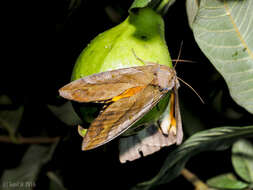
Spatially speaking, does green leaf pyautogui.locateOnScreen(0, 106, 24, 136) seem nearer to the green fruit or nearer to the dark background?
the dark background

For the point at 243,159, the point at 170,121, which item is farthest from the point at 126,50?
the point at 243,159

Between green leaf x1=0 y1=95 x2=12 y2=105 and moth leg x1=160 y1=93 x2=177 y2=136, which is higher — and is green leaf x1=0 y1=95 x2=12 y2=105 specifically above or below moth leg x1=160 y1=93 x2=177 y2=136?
below

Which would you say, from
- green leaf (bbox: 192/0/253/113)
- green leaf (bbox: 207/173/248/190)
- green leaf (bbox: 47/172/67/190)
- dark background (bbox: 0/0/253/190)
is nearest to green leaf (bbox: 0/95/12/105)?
dark background (bbox: 0/0/253/190)

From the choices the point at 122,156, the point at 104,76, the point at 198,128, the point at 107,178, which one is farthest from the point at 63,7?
the point at 107,178

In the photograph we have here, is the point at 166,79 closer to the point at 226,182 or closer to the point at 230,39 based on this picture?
the point at 230,39

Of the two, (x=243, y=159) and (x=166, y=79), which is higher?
(x=166, y=79)

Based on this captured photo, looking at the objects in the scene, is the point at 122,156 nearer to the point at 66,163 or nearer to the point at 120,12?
the point at 120,12

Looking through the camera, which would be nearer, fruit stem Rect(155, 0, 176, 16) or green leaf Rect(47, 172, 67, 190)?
fruit stem Rect(155, 0, 176, 16)
